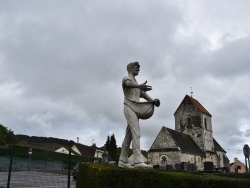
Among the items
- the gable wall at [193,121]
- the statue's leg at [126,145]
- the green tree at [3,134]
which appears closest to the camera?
the statue's leg at [126,145]

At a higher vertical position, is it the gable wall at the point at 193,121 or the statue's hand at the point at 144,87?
the gable wall at the point at 193,121

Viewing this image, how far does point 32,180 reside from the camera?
9805 mm

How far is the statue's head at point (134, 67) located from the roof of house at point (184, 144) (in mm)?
41120

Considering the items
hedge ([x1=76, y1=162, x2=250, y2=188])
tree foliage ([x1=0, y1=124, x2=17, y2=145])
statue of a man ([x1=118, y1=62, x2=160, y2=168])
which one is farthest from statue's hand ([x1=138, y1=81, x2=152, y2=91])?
tree foliage ([x1=0, y1=124, x2=17, y2=145])

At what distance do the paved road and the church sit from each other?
39781 millimetres

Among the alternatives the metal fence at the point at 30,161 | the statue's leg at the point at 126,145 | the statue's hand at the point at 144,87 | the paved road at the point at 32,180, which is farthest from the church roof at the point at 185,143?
the statue's hand at the point at 144,87

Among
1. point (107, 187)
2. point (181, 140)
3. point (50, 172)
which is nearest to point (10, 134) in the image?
point (181, 140)

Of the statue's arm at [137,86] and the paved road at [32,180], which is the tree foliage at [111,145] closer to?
the paved road at [32,180]

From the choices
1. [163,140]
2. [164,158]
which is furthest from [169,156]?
[163,140]

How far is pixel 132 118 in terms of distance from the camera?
27.0 ft

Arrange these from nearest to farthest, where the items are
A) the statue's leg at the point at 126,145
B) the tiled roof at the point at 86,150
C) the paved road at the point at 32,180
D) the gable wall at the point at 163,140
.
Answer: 1. the statue's leg at the point at 126,145
2. the paved road at the point at 32,180
3. the gable wall at the point at 163,140
4. the tiled roof at the point at 86,150

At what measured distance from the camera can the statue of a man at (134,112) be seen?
8.12m

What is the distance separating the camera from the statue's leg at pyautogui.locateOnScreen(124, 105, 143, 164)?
8.06 m

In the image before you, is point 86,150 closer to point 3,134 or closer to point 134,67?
point 3,134
